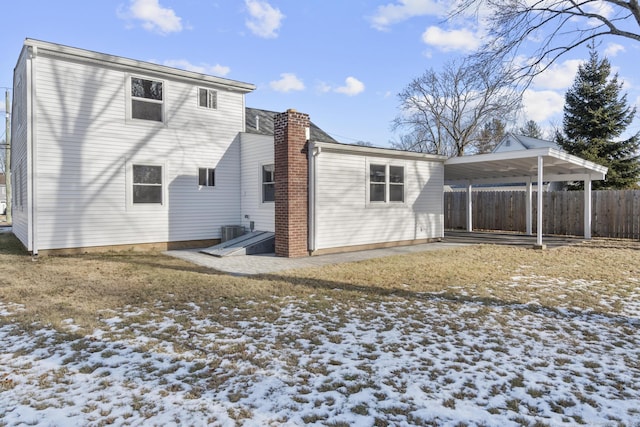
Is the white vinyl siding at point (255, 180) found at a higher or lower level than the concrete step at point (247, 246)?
higher

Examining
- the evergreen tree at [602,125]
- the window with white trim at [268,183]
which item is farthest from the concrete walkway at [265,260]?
the evergreen tree at [602,125]

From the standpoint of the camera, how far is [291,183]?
952 centimetres

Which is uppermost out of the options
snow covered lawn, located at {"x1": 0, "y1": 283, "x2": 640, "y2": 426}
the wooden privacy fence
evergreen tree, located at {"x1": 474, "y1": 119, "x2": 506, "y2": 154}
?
evergreen tree, located at {"x1": 474, "y1": 119, "x2": 506, "y2": 154}

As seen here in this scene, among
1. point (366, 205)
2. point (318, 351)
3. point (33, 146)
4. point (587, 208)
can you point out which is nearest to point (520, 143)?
point (587, 208)

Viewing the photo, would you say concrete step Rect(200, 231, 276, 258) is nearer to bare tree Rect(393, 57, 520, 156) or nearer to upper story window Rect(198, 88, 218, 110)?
upper story window Rect(198, 88, 218, 110)

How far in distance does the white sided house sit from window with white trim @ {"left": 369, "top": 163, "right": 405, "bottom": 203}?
1.3 inches

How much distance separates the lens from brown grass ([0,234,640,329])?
539 cm

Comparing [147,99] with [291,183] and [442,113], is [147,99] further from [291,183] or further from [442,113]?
[442,113]

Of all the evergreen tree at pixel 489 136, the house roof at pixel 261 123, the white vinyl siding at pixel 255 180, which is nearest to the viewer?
the white vinyl siding at pixel 255 180

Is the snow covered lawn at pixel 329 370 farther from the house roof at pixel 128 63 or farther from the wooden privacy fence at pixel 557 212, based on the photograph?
the wooden privacy fence at pixel 557 212

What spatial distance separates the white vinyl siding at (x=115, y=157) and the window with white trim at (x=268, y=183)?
132 centimetres

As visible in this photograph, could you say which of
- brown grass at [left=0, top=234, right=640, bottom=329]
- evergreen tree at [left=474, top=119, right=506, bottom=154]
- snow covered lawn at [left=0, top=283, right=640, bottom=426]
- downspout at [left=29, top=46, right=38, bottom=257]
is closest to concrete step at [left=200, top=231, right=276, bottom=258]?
brown grass at [left=0, top=234, right=640, bottom=329]

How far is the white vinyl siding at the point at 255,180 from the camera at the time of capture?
11.0 meters

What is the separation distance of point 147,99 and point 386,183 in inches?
276
